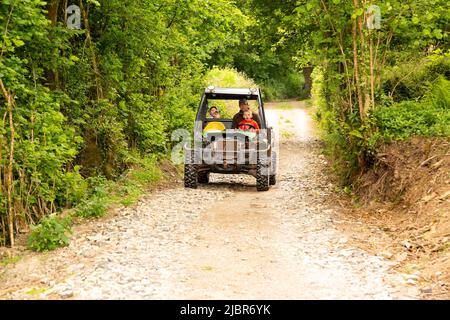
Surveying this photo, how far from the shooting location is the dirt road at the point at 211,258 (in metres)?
6.19

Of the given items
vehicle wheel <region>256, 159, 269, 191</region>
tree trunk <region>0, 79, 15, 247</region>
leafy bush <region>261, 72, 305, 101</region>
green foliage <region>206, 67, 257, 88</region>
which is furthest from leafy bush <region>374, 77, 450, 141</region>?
leafy bush <region>261, 72, 305, 101</region>

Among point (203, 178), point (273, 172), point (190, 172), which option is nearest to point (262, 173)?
point (273, 172)

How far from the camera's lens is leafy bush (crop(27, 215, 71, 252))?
26.5 ft

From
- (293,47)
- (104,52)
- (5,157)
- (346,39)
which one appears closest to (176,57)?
(293,47)

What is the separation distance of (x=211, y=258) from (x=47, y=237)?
217 centimetres

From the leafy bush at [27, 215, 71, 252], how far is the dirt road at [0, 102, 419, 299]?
16 cm

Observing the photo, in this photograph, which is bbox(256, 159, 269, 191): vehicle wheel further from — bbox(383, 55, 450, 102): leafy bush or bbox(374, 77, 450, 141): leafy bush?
bbox(383, 55, 450, 102): leafy bush

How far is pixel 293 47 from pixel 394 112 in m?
12.8

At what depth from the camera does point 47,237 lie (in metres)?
8.11

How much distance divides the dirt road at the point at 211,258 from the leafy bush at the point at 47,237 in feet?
0.53

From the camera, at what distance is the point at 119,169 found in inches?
531

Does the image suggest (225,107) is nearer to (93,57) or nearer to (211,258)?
(93,57)

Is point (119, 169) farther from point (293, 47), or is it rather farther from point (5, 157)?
point (293, 47)

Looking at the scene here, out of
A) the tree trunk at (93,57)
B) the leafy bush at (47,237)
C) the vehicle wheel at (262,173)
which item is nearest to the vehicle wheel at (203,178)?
the vehicle wheel at (262,173)
